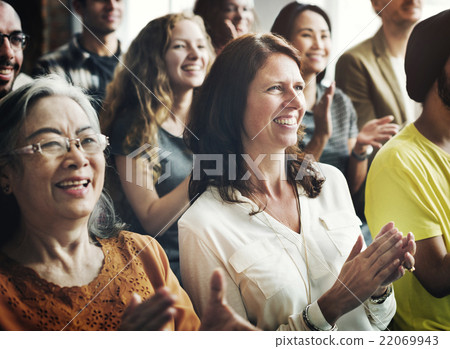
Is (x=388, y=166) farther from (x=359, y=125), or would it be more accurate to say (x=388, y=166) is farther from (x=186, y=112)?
(x=186, y=112)

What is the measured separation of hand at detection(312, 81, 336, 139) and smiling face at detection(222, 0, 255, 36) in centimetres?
25

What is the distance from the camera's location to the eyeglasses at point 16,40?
1.22 metres

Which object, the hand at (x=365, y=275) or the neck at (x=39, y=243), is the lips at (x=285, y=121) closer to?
the hand at (x=365, y=275)

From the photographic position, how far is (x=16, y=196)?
1.17 meters

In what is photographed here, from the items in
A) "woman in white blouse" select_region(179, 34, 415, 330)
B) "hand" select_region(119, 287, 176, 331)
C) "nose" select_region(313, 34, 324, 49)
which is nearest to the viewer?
"hand" select_region(119, 287, 176, 331)

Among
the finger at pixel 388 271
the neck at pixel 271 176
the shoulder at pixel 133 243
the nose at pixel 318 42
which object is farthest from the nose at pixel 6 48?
the finger at pixel 388 271

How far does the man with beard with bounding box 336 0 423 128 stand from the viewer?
1368 mm

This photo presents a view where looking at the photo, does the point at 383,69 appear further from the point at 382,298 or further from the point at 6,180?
the point at 6,180

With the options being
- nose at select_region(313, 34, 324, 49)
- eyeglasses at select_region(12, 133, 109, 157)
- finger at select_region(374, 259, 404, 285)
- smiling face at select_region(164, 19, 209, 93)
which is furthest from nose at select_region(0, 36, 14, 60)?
finger at select_region(374, 259, 404, 285)

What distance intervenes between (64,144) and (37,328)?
0.40 metres

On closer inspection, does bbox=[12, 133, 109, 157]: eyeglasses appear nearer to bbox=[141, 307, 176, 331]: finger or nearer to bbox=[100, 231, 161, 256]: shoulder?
bbox=[100, 231, 161, 256]: shoulder

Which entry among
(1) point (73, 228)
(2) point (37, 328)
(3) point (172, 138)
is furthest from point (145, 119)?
(2) point (37, 328)

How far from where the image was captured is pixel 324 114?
4.40 ft

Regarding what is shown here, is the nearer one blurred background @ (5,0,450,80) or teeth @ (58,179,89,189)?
teeth @ (58,179,89,189)
